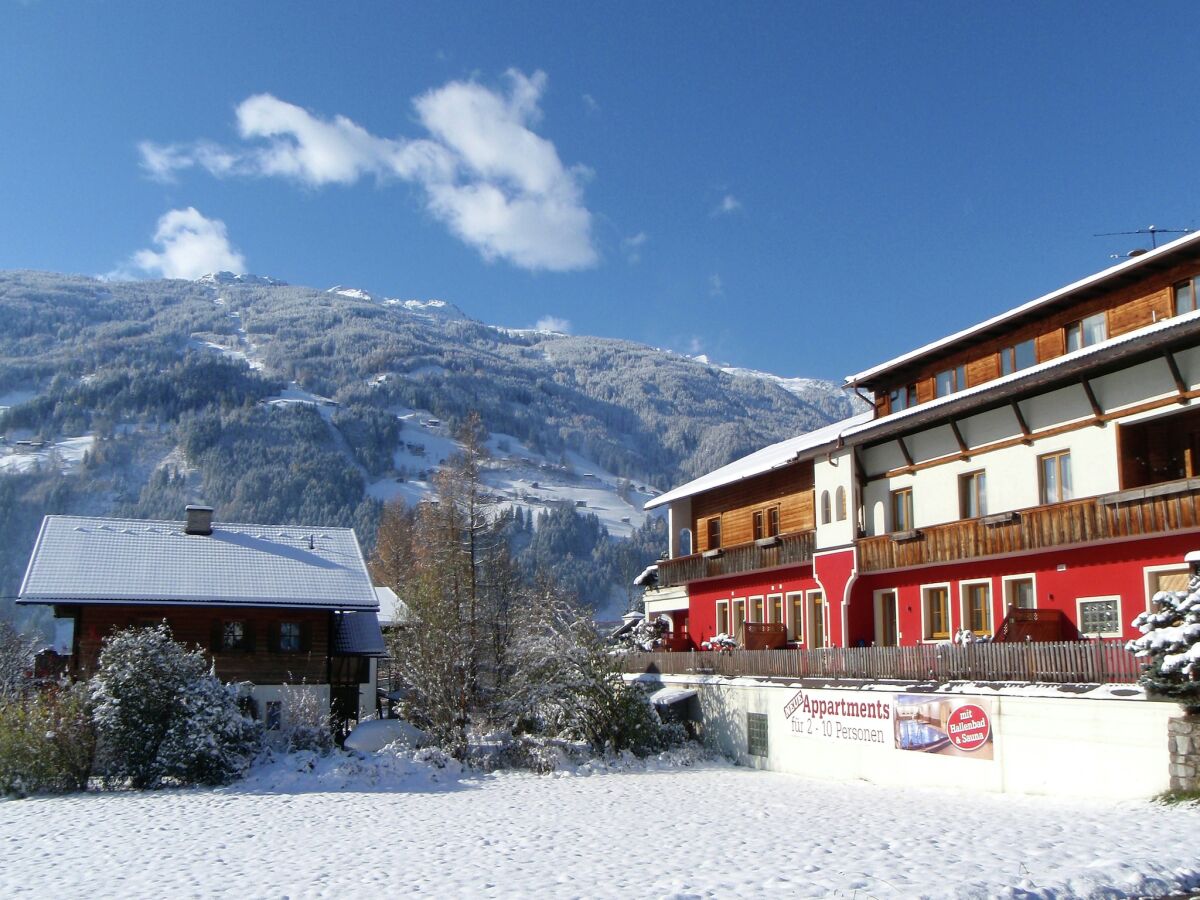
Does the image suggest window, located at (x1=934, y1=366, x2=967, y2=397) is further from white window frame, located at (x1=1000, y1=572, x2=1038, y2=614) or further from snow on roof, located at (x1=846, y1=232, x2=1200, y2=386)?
white window frame, located at (x1=1000, y1=572, x2=1038, y2=614)

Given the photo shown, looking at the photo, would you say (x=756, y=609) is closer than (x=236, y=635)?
No

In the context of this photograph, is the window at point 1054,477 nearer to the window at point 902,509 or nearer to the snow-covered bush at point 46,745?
the window at point 902,509

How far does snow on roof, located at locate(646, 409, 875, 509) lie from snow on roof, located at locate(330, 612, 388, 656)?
42.9 ft

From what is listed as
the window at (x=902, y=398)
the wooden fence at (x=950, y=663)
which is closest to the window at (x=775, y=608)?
the wooden fence at (x=950, y=663)

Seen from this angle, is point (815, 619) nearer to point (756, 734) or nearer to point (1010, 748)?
point (756, 734)

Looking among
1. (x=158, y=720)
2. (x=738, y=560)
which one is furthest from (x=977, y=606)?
(x=158, y=720)

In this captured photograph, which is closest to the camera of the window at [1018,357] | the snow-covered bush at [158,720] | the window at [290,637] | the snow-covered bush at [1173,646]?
the snow-covered bush at [1173,646]

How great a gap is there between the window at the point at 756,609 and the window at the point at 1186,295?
18828 mm

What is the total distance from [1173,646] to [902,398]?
15.5 meters

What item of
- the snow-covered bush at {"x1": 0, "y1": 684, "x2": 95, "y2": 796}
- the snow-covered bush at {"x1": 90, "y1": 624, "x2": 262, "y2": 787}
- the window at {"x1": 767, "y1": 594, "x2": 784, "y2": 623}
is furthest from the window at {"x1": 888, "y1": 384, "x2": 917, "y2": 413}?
the snow-covered bush at {"x1": 0, "y1": 684, "x2": 95, "y2": 796}

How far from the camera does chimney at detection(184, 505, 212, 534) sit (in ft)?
128

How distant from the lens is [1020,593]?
87.3 feet

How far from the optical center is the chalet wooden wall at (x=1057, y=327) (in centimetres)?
2358

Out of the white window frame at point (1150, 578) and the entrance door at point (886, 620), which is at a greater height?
the white window frame at point (1150, 578)
